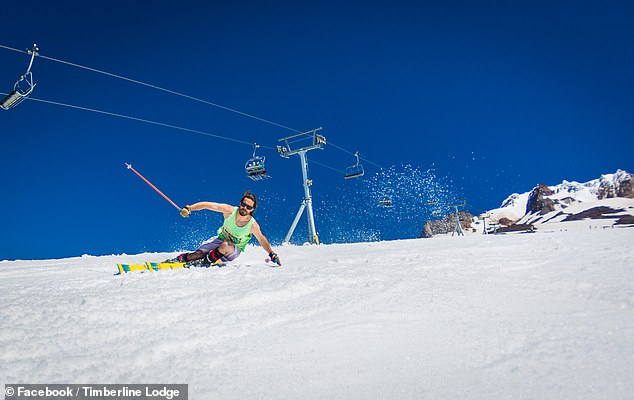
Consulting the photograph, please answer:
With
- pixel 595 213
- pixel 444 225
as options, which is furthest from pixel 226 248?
pixel 444 225

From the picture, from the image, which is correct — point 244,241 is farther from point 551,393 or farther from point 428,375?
point 551,393

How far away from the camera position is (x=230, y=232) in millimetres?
5305

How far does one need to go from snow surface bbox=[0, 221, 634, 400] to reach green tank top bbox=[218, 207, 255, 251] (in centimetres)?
220

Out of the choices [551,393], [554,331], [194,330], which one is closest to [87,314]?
[194,330]

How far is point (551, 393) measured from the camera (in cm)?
117

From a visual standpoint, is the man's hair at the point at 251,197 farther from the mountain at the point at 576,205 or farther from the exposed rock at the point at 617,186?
the exposed rock at the point at 617,186

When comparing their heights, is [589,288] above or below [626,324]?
above

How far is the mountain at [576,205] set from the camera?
79.8 metres

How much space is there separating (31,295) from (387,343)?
8.06 ft

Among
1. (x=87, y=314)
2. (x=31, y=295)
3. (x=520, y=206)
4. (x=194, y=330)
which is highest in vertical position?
(x=520, y=206)

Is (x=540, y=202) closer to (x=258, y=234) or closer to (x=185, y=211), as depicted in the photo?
(x=258, y=234)

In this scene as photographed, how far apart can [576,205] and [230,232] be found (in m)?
130

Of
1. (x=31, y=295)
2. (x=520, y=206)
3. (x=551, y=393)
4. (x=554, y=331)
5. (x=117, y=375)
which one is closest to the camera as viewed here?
(x=551, y=393)

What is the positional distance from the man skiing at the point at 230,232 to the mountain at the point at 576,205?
80218 millimetres
